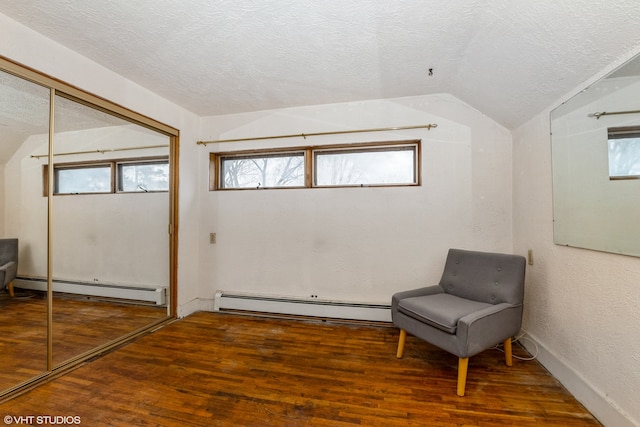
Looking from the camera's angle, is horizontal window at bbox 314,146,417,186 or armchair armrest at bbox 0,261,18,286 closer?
armchair armrest at bbox 0,261,18,286

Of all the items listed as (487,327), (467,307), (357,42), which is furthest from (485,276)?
(357,42)

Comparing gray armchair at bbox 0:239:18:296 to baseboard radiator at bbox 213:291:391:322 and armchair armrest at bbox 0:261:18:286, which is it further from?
baseboard radiator at bbox 213:291:391:322

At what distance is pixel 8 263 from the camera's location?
1797 mm

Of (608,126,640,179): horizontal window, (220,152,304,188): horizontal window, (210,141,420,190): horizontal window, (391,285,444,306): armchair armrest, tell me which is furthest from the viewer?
(220,152,304,188): horizontal window

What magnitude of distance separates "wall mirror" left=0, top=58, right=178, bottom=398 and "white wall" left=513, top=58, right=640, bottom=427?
356 cm

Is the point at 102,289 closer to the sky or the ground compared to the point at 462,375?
closer to the sky

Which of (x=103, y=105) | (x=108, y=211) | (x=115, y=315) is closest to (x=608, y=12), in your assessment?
(x=103, y=105)

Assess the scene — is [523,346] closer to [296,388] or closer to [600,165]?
[600,165]

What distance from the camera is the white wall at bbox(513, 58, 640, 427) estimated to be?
1.35m

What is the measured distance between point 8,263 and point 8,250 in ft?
0.32

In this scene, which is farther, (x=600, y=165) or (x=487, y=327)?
(x=487, y=327)

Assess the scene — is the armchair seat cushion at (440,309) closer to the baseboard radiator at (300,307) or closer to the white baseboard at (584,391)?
the white baseboard at (584,391)

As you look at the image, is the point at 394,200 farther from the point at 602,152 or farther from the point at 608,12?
the point at 608,12

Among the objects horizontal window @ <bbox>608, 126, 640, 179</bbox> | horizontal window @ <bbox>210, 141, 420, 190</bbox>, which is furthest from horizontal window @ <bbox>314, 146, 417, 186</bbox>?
horizontal window @ <bbox>608, 126, 640, 179</bbox>
